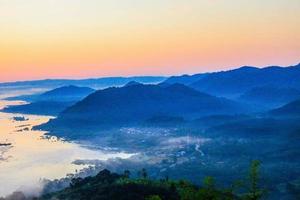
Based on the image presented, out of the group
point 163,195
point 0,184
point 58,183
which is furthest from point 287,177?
point 0,184

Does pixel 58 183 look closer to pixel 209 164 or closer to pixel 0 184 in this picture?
pixel 0 184

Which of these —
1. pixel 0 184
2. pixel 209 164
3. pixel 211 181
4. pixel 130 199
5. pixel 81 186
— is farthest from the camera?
pixel 209 164

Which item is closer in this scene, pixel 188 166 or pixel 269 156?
pixel 188 166

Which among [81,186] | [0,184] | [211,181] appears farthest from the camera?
[0,184]

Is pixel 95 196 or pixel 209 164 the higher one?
pixel 95 196

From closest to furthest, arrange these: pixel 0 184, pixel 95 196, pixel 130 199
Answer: pixel 130 199 < pixel 95 196 < pixel 0 184

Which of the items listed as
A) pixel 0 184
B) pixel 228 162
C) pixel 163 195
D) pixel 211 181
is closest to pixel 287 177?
pixel 228 162

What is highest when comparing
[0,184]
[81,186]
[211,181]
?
[211,181]

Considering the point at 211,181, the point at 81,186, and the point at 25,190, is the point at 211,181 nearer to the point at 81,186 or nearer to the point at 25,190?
the point at 81,186

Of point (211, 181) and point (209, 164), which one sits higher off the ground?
point (211, 181)
